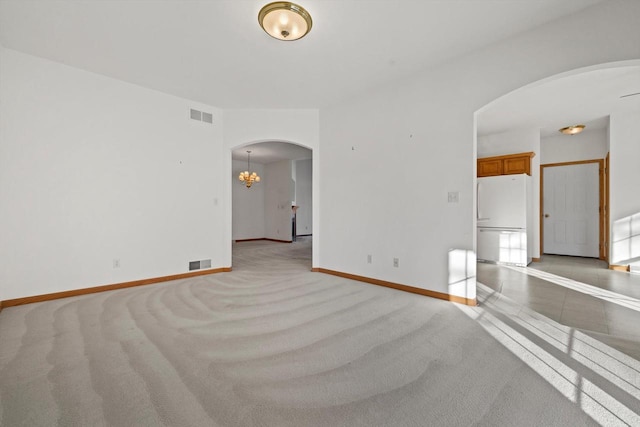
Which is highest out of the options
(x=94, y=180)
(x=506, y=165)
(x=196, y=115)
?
(x=196, y=115)

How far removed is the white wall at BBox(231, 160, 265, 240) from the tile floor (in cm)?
813

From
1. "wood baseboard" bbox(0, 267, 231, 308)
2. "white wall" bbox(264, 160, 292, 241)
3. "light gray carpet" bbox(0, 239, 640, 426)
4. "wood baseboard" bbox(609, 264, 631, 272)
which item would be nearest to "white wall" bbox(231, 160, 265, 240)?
"white wall" bbox(264, 160, 292, 241)

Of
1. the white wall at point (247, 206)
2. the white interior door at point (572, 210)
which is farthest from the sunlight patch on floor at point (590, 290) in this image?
the white wall at point (247, 206)

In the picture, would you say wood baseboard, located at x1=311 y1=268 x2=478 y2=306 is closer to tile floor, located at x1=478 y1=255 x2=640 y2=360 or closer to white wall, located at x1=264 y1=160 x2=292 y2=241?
tile floor, located at x1=478 y1=255 x2=640 y2=360

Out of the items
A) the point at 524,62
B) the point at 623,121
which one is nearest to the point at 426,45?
the point at 524,62

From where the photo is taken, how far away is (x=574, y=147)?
659 cm

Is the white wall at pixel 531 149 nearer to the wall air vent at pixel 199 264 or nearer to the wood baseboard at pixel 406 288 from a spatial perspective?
the wood baseboard at pixel 406 288

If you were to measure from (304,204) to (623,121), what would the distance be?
10.3 metres

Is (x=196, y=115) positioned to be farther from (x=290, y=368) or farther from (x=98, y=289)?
(x=290, y=368)

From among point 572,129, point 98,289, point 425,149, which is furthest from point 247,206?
point 572,129

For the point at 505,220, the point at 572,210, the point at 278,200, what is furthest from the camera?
the point at 278,200

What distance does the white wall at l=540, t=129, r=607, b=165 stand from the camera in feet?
20.6

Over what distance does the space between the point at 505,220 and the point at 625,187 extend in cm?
200

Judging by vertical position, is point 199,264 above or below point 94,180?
below
